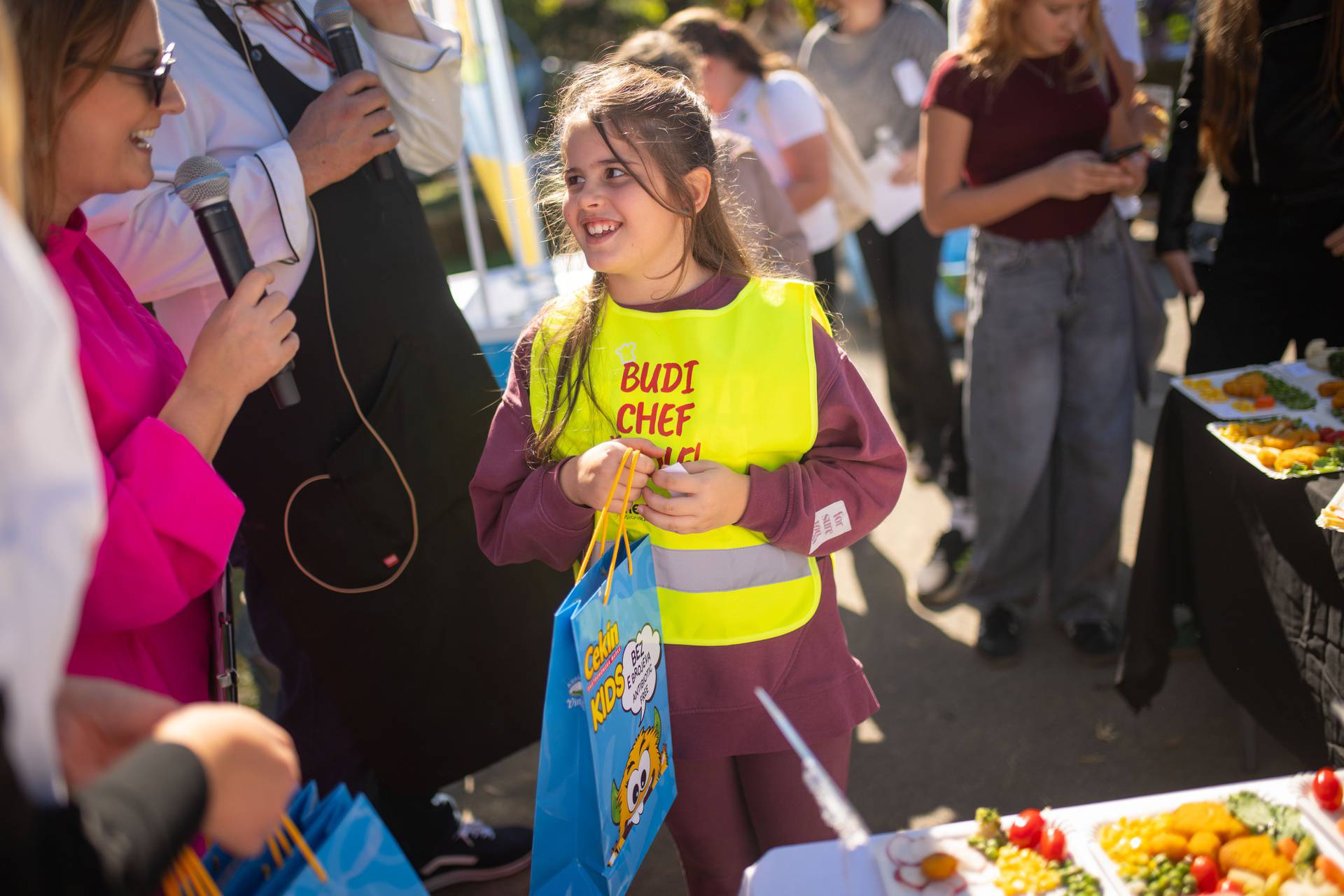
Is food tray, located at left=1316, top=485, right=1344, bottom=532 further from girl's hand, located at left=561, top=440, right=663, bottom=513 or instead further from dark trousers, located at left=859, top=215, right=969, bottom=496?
dark trousers, located at left=859, top=215, right=969, bottom=496

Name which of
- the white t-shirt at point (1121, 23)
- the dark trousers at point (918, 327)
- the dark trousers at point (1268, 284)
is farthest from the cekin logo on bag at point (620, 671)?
the dark trousers at point (918, 327)

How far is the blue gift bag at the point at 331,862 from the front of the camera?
3.66 ft

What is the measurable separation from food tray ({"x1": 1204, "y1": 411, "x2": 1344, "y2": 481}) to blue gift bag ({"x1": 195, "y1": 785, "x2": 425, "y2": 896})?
1840 millimetres

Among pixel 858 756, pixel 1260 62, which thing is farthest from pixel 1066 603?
pixel 1260 62

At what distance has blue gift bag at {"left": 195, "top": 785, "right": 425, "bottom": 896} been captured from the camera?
3.66 ft

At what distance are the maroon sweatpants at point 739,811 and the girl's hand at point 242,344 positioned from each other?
929 mm

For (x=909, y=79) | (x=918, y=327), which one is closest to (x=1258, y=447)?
(x=918, y=327)

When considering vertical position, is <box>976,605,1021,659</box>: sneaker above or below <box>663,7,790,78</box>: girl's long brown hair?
below

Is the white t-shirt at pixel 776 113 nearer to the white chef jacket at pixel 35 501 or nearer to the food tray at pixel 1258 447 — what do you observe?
the food tray at pixel 1258 447

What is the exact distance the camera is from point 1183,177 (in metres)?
2.99

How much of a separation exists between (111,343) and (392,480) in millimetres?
777

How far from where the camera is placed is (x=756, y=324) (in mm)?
1646

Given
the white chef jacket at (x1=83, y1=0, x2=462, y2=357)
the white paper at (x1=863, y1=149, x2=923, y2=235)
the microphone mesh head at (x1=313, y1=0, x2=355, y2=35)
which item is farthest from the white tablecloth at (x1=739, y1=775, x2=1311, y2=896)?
the white paper at (x1=863, y1=149, x2=923, y2=235)

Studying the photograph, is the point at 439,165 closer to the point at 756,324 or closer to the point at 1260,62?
the point at 756,324
